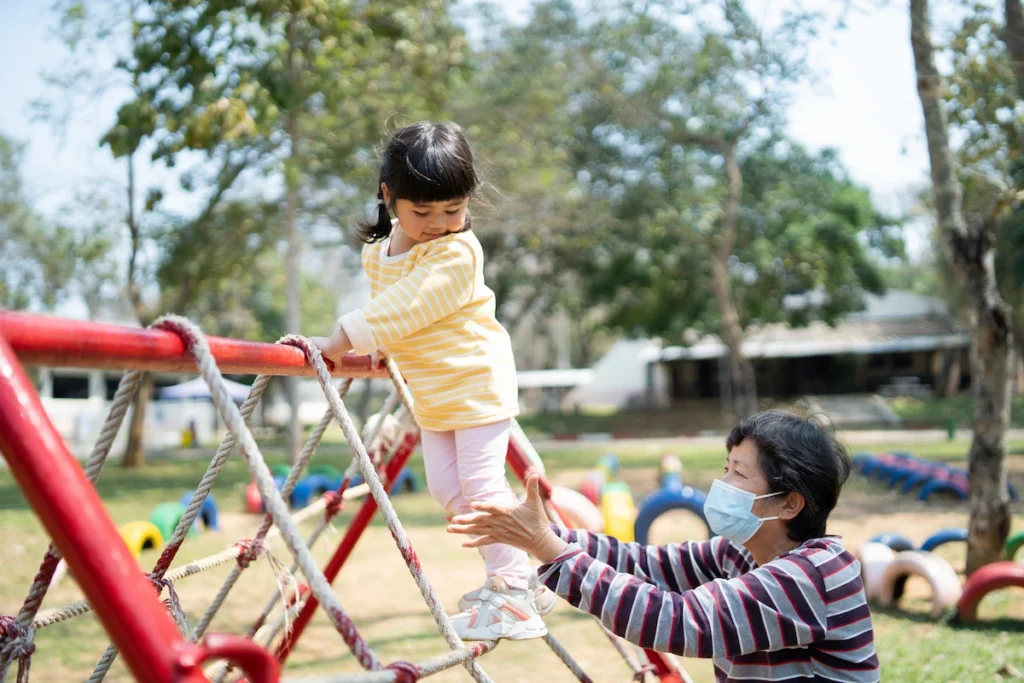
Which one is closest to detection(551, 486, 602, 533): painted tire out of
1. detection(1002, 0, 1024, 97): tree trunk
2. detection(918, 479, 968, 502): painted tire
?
detection(1002, 0, 1024, 97): tree trunk

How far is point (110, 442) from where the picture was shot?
1906mm

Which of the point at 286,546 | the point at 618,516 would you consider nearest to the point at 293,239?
the point at 618,516

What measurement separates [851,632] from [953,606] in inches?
160

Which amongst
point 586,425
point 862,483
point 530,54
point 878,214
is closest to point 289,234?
point 530,54

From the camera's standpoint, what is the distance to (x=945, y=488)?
10.7m

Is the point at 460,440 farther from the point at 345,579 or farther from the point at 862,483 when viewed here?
the point at 862,483

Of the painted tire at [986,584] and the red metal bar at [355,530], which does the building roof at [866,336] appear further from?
the red metal bar at [355,530]

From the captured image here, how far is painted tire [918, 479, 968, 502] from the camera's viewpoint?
34.7 ft

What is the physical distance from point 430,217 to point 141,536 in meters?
Answer: 6.17

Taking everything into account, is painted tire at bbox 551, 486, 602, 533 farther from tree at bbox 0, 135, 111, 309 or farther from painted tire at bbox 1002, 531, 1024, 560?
tree at bbox 0, 135, 111, 309

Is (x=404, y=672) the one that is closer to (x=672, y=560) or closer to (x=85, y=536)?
(x=85, y=536)

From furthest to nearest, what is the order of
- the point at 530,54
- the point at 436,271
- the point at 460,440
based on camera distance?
the point at 530,54, the point at 460,440, the point at 436,271

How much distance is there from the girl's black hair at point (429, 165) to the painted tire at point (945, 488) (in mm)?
9883

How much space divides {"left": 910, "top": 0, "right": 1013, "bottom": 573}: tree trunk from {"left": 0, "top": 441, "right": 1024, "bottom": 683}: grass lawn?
50 centimetres
